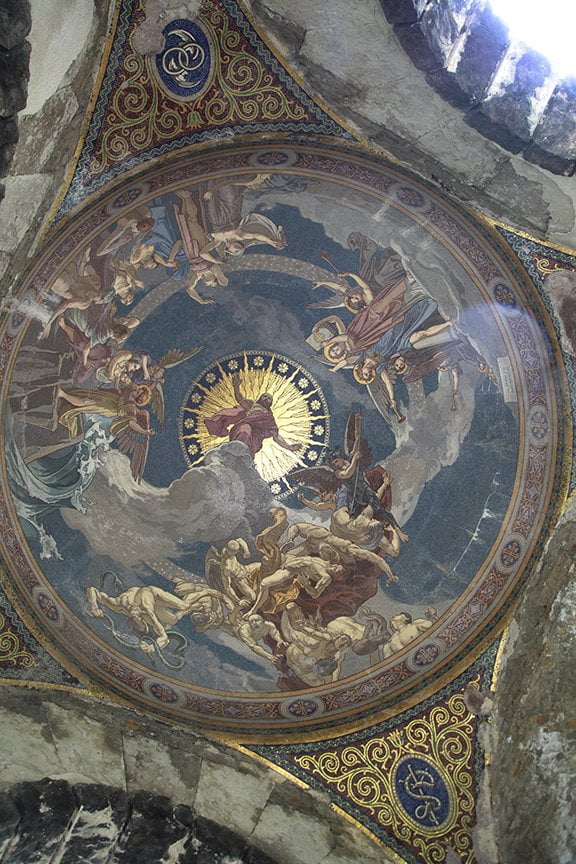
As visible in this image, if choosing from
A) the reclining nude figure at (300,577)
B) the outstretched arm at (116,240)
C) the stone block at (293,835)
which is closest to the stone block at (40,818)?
the stone block at (293,835)

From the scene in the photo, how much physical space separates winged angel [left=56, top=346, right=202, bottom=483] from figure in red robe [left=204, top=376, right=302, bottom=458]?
414mm

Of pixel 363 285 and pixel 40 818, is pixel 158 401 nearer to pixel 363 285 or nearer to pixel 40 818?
pixel 363 285

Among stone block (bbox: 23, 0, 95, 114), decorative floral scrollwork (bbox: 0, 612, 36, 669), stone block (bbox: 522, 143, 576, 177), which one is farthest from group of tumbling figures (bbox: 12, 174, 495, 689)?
stone block (bbox: 522, 143, 576, 177)

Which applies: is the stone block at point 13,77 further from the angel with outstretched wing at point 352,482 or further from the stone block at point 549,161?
the angel with outstretched wing at point 352,482

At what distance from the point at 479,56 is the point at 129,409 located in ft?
11.5

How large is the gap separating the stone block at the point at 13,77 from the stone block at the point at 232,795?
4.46 meters

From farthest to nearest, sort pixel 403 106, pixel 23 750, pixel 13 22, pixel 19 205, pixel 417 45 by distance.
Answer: pixel 23 750, pixel 19 205, pixel 403 106, pixel 417 45, pixel 13 22

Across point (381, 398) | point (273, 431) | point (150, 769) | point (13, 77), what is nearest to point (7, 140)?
point (13, 77)

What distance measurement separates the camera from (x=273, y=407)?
838 cm

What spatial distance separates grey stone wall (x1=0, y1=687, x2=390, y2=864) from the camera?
766 centimetres

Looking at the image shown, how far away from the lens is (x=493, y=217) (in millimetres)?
7070

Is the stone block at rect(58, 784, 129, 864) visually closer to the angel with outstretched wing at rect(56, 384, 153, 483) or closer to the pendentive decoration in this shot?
the angel with outstretched wing at rect(56, 384, 153, 483)

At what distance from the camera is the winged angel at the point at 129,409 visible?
811 cm

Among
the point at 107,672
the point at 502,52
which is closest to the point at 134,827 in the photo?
the point at 107,672
